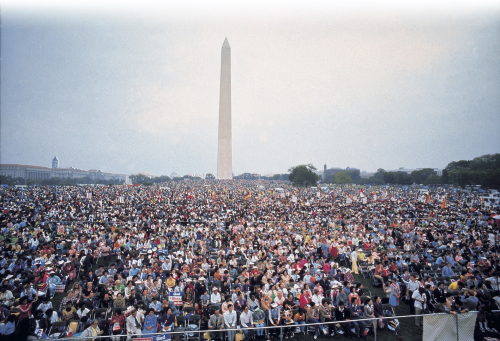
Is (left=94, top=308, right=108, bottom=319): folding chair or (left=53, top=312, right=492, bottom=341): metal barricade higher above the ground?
(left=94, top=308, right=108, bottom=319): folding chair

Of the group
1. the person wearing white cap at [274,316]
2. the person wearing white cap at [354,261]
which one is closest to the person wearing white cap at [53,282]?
the person wearing white cap at [274,316]

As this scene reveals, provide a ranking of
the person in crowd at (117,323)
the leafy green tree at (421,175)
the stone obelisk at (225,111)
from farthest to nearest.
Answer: the leafy green tree at (421,175)
the stone obelisk at (225,111)
the person in crowd at (117,323)

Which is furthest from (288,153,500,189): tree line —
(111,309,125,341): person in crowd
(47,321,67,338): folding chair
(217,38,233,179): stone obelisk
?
(47,321,67,338): folding chair

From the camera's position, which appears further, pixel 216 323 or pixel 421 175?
pixel 421 175

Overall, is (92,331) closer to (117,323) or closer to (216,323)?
→ (117,323)

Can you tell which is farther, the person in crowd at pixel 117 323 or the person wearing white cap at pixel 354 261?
the person wearing white cap at pixel 354 261

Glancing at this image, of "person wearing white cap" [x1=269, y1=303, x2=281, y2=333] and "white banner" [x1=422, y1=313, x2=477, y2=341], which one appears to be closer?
"white banner" [x1=422, y1=313, x2=477, y2=341]

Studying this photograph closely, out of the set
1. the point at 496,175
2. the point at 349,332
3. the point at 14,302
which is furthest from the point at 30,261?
the point at 496,175

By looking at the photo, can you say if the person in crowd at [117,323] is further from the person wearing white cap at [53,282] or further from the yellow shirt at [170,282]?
the person wearing white cap at [53,282]

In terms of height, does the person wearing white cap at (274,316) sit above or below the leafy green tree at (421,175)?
below

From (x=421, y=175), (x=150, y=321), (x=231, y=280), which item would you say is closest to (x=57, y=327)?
(x=150, y=321)

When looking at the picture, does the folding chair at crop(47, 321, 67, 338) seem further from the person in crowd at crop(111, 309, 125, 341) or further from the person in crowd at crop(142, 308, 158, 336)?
the person in crowd at crop(142, 308, 158, 336)
